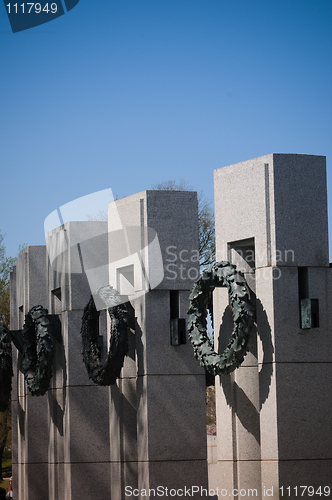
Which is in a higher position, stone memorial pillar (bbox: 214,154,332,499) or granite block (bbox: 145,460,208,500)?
stone memorial pillar (bbox: 214,154,332,499)

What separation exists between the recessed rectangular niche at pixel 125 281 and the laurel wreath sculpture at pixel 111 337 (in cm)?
26

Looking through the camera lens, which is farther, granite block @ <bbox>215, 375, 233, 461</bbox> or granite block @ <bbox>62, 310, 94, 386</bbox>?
granite block @ <bbox>62, 310, 94, 386</bbox>

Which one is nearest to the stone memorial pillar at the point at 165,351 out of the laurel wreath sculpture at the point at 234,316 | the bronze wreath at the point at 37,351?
the laurel wreath sculpture at the point at 234,316

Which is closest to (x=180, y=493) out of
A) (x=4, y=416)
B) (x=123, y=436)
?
(x=123, y=436)

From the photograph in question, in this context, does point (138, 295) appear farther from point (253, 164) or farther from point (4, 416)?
point (4, 416)

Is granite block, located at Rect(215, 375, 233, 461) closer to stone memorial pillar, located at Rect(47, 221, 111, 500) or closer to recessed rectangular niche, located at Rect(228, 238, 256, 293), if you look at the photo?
recessed rectangular niche, located at Rect(228, 238, 256, 293)

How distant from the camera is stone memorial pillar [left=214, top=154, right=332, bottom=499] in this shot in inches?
416

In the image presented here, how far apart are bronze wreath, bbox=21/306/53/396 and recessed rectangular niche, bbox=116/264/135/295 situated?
9.17ft

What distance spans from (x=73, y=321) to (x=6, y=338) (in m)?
3.09

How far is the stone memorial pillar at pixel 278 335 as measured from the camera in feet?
34.7

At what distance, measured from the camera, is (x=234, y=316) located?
10734mm

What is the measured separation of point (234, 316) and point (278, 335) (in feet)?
2.13

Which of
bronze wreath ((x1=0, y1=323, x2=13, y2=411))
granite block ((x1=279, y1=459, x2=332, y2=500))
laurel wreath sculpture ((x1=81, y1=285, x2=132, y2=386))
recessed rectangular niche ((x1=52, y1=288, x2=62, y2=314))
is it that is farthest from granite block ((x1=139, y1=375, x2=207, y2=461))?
bronze wreath ((x1=0, y1=323, x2=13, y2=411))

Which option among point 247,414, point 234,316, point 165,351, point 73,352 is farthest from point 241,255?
point 73,352
